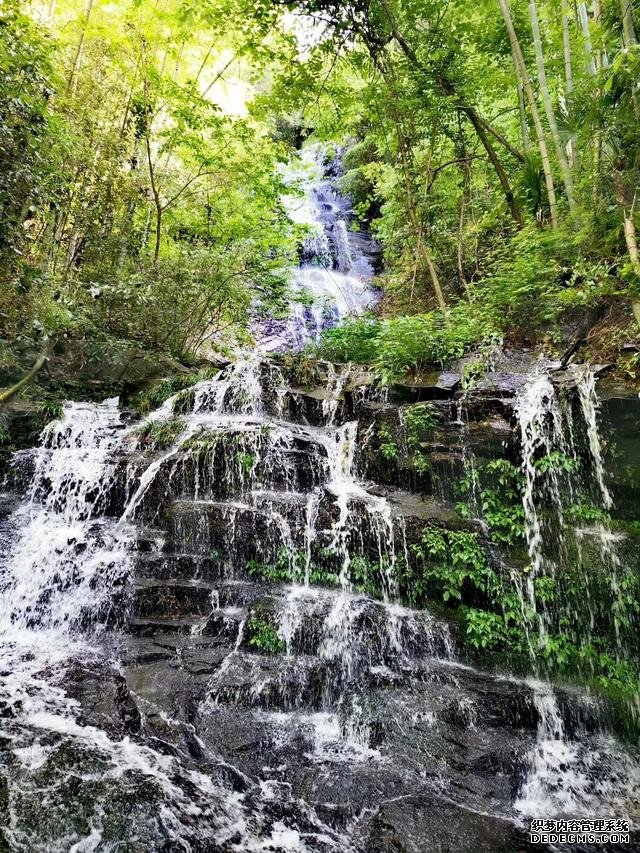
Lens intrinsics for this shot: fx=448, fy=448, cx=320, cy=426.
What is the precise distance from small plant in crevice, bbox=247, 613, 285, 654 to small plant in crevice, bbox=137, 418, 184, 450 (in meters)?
3.63

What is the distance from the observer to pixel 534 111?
708 centimetres

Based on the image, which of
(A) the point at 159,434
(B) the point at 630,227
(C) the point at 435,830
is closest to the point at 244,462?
(A) the point at 159,434

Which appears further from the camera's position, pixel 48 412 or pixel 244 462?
pixel 48 412

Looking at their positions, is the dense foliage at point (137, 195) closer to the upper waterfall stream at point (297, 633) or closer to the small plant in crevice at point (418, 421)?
the upper waterfall stream at point (297, 633)

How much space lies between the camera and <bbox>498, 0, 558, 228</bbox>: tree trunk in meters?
6.91

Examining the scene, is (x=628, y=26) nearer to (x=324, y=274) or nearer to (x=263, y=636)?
(x=263, y=636)

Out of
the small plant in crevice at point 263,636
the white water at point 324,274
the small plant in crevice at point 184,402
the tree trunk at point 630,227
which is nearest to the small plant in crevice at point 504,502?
the tree trunk at point 630,227

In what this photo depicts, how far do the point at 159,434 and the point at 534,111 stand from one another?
8.14 m

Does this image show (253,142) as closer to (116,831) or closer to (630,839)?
(116,831)

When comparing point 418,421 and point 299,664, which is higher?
point 418,421

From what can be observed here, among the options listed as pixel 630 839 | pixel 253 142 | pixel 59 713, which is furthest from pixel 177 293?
pixel 630 839

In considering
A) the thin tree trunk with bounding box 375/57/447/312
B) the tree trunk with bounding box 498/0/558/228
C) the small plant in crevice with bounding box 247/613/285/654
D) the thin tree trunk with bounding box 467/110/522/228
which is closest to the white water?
the thin tree trunk with bounding box 375/57/447/312

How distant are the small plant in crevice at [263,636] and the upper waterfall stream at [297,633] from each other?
0.02 metres

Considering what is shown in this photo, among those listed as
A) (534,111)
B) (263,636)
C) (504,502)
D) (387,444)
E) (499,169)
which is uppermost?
(499,169)
